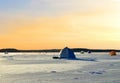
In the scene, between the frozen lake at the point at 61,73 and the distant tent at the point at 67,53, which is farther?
the distant tent at the point at 67,53

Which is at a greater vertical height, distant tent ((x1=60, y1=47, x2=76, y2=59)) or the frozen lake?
the frozen lake

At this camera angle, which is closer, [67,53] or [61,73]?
[61,73]

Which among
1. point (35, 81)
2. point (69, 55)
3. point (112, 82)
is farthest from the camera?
point (69, 55)

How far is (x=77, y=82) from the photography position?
2362cm

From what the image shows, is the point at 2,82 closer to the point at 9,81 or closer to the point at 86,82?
the point at 9,81

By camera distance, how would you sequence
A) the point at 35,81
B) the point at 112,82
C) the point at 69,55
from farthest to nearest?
the point at 69,55
the point at 35,81
the point at 112,82

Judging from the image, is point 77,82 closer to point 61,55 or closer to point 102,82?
point 102,82

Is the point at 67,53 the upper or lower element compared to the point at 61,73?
lower

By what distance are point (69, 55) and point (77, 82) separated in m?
44.9

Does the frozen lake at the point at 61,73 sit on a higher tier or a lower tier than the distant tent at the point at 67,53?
higher

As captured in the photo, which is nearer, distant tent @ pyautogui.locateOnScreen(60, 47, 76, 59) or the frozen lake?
the frozen lake

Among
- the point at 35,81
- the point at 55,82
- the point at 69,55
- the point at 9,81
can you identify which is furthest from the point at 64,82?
the point at 69,55

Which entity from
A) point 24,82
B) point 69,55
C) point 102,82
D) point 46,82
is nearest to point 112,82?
point 102,82

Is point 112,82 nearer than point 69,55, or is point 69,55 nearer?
point 112,82
